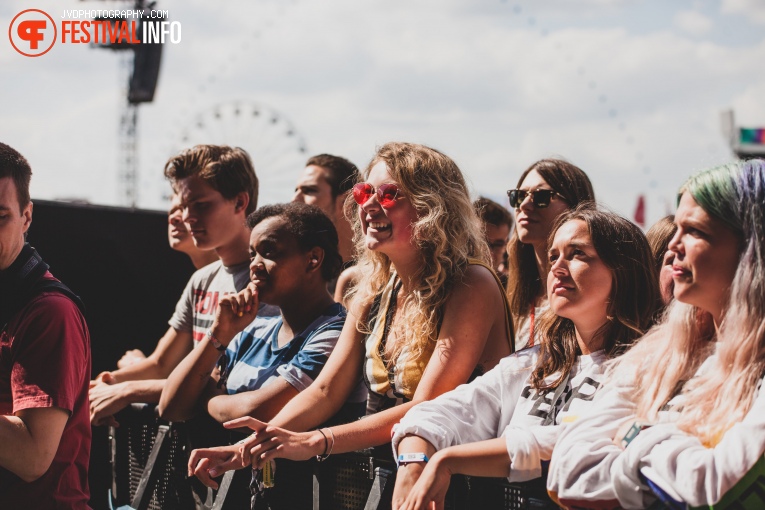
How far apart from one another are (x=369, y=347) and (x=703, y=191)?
1.40 metres

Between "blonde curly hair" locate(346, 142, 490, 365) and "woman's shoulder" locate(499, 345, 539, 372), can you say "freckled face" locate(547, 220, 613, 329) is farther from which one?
"blonde curly hair" locate(346, 142, 490, 365)

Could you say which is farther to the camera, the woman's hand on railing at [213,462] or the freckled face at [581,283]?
the woman's hand on railing at [213,462]

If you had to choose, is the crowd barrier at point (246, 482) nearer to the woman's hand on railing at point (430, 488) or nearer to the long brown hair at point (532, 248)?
the woman's hand on railing at point (430, 488)

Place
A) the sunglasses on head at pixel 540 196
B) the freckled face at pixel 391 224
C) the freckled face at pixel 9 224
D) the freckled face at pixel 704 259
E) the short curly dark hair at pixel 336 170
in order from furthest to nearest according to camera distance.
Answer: the short curly dark hair at pixel 336 170
the sunglasses on head at pixel 540 196
the freckled face at pixel 391 224
the freckled face at pixel 9 224
the freckled face at pixel 704 259

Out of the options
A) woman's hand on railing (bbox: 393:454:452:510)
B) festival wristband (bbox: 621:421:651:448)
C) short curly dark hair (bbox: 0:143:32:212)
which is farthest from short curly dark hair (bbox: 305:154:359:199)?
festival wristband (bbox: 621:421:651:448)

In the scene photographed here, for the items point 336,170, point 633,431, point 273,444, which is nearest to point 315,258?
point 273,444

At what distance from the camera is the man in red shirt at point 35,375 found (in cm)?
252

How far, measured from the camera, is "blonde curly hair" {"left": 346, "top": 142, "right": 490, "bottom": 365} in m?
3.01

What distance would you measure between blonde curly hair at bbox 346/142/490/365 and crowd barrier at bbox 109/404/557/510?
0.45 meters

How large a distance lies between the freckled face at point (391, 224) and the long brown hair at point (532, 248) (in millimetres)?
1048

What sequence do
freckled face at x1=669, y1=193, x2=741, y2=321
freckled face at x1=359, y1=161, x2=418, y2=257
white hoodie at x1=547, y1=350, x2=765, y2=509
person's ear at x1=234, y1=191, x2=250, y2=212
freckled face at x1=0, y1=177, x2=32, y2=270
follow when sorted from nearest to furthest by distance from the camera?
white hoodie at x1=547, y1=350, x2=765, y2=509 < freckled face at x1=669, y1=193, x2=741, y2=321 < freckled face at x1=0, y1=177, x2=32, y2=270 < freckled face at x1=359, y1=161, x2=418, y2=257 < person's ear at x1=234, y1=191, x2=250, y2=212

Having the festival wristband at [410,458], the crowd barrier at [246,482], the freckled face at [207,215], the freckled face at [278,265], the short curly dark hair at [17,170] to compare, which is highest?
the short curly dark hair at [17,170]

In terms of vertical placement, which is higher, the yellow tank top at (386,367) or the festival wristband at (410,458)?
the yellow tank top at (386,367)

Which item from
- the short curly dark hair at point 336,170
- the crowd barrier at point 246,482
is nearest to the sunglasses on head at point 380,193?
the crowd barrier at point 246,482
